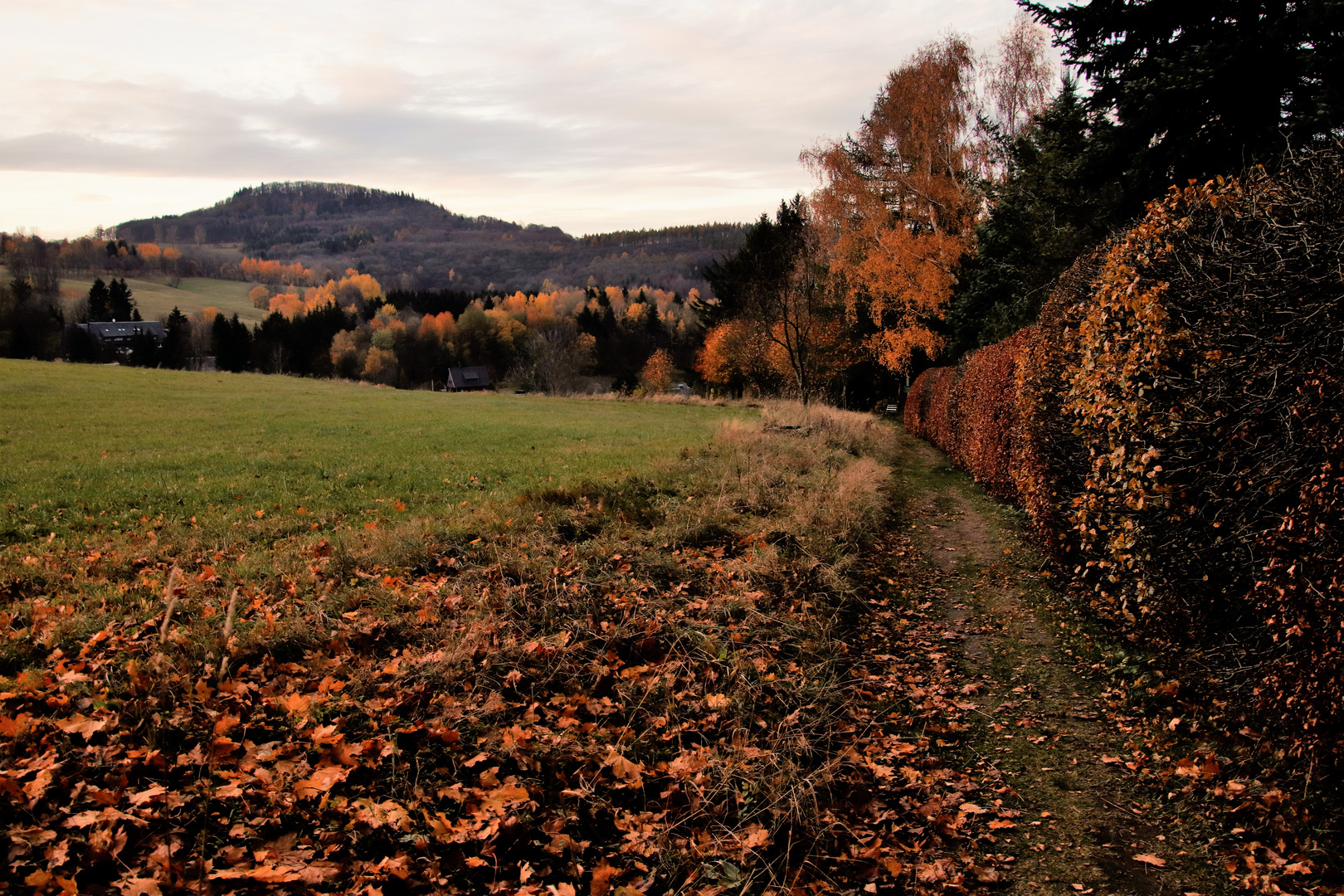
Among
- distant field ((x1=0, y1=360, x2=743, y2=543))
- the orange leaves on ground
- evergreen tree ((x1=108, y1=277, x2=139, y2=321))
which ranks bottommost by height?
distant field ((x1=0, y1=360, x2=743, y2=543))

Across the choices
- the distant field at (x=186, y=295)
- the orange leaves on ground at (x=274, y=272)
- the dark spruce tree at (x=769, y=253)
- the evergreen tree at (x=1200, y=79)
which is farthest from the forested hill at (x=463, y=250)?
the evergreen tree at (x=1200, y=79)

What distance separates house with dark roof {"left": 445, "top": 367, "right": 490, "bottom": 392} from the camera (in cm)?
7875

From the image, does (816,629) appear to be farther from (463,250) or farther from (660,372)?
(463,250)

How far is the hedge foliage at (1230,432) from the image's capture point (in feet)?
11.2

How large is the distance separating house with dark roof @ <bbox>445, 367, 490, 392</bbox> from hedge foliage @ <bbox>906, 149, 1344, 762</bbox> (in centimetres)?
7793

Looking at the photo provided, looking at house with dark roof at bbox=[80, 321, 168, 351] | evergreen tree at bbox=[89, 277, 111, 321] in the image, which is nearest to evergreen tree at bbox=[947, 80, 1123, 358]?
house with dark roof at bbox=[80, 321, 168, 351]

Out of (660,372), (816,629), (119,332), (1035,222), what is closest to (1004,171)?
(1035,222)

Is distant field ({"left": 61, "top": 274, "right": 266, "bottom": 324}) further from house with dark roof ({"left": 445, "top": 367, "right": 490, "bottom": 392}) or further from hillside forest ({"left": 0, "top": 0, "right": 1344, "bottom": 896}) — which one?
hillside forest ({"left": 0, "top": 0, "right": 1344, "bottom": 896})

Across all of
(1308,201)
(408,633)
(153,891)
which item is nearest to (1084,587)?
(1308,201)

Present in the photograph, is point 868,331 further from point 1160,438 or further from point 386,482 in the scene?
point 1160,438

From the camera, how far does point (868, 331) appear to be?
122ft

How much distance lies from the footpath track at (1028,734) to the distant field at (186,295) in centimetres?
11222

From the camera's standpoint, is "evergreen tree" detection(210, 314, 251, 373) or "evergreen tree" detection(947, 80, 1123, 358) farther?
"evergreen tree" detection(210, 314, 251, 373)

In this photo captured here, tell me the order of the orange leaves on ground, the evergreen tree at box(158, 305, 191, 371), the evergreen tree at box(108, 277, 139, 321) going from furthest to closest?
the orange leaves on ground < the evergreen tree at box(108, 277, 139, 321) < the evergreen tree at box(158, 305, 191, 371)
